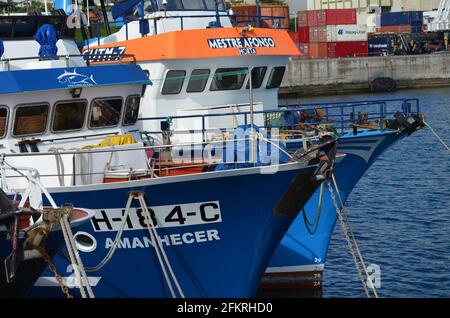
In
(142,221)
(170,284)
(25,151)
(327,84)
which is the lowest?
(327,84)

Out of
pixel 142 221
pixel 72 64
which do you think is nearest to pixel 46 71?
pixel 72 64

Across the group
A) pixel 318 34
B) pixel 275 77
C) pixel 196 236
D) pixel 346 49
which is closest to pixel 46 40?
pixel 196 236

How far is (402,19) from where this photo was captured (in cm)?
8300

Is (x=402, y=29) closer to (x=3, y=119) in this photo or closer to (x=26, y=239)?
(x=3, y=119)

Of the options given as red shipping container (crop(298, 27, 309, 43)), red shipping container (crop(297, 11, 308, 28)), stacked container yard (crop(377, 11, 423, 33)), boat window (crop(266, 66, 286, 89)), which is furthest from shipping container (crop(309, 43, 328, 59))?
boat window (crop(266, 66, 286, 89))

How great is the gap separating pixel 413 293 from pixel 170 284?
558cm

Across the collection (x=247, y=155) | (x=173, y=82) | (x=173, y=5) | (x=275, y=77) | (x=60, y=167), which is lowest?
(x=247, y=155)

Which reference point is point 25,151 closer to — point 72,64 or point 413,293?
point 72,64

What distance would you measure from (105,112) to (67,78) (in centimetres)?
104

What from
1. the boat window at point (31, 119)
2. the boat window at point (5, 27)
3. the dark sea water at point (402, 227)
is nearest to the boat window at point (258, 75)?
the dark sea water at point (402, 227)

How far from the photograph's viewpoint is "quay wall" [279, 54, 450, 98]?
6431 cm

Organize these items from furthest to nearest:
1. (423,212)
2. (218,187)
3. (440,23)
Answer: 1. (440,23)
2. (423,212)
3. (218,187)

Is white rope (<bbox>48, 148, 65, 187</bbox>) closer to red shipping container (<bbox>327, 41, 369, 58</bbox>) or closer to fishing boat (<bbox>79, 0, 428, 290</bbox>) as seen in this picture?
fishing boat (<bbox>79, 0, 428, 290</bbox>)

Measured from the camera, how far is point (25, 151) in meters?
15.4
